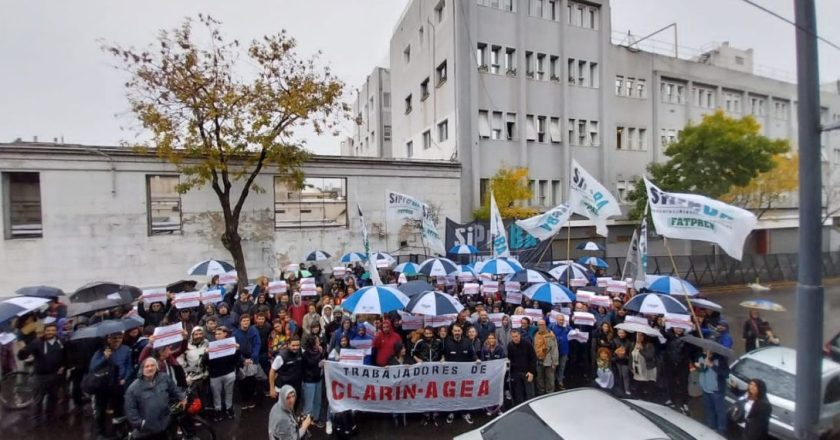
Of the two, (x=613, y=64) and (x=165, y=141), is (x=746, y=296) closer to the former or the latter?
(x=613, y=64)

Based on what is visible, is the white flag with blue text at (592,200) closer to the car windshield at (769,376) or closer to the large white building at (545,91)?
the car windshield at (769,376)

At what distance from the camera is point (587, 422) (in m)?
4.28

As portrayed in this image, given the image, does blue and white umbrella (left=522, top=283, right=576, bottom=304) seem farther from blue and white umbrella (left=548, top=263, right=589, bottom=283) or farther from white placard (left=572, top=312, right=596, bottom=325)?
blue and white umbrella (left=548, top=263, right=589, bottom=283)

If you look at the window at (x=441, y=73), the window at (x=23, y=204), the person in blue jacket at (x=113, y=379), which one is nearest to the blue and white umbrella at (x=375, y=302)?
the person in blue jacket at (x=113, y=379)

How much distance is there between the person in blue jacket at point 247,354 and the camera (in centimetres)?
775

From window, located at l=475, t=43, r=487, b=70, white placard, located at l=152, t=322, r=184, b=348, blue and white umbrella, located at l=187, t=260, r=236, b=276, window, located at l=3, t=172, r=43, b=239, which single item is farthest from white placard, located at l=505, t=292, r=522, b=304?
window, located at l=3, t=172, r=43, b=239

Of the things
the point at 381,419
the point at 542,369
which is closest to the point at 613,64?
the point at 542,369

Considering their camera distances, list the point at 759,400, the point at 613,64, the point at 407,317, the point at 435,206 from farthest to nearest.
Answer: the point at 613,64, the point at 435,206, the point at 407,317, the point at 759,400

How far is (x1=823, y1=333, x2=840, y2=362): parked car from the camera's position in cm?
683

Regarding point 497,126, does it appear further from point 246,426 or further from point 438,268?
point 246,426

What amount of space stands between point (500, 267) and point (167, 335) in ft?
28.3

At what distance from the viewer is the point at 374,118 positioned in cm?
4178

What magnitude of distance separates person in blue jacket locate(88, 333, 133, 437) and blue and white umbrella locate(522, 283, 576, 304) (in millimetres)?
8168

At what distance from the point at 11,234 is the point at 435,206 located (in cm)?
1769
